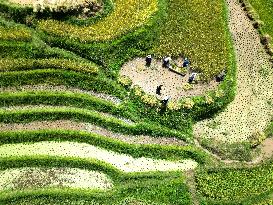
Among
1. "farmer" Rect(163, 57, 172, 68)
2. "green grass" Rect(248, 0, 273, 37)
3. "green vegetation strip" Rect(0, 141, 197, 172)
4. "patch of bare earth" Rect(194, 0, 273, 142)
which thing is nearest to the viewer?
"green vegetation strip" Rect(0, 141, 197, 172)

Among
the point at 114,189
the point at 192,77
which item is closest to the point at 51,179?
the point at 114,189

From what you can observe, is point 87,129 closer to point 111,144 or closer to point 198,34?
point 111,144

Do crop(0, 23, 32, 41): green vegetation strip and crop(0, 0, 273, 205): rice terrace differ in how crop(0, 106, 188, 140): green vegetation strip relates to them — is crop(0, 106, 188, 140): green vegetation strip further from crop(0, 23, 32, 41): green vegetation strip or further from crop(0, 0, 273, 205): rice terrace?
crop(0, 23, 32, 41): green vegetation strip

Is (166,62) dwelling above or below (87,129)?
above

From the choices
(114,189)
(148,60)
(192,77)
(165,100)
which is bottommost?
(114,189)

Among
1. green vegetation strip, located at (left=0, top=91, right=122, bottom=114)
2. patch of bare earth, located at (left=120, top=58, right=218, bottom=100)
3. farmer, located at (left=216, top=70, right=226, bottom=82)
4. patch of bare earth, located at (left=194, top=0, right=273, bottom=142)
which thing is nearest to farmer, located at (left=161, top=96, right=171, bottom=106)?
patch of bare earth, located at (left=120, top=58, right=218, bottom=100)

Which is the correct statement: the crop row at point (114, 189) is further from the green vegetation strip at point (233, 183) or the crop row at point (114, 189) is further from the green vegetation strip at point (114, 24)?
the green vegetation strip at point (114, 24)

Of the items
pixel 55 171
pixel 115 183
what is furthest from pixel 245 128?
pixel 55 171

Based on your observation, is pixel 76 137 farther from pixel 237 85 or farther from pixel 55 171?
pixel 237 85
